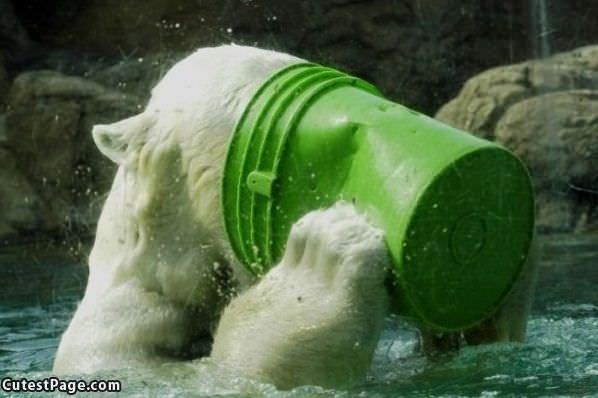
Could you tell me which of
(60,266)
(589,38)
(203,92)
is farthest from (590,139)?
(203,92)

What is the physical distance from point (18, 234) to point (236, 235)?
17.3 feet

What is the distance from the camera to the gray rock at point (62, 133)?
8.04 m

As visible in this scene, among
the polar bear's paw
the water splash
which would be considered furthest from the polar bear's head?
the water splash

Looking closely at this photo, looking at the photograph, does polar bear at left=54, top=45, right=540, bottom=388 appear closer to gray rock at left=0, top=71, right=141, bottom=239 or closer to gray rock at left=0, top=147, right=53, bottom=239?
gray rock at left=0, top=147, right=53, bottom=239

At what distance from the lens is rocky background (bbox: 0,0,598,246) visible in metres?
7.41

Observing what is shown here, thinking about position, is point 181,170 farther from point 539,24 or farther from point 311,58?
point 539,24

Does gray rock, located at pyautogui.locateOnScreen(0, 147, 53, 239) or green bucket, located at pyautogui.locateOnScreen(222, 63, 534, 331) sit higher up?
green bucket, located at pyautogui.locateOnScreen(222, 63, 534, 331)

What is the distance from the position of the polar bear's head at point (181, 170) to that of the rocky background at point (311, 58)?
14.7ft

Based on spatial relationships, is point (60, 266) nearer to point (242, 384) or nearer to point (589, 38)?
point (242, 384)

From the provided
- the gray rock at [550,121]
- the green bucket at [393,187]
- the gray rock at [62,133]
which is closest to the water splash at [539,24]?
the gray rock at [550,121]

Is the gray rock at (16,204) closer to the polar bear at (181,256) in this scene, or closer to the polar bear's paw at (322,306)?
the polar bear at (181,256)

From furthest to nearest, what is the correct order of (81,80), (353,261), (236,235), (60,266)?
(81,80) → (60,266) → (236,235) → (353,261)

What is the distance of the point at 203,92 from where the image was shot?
8.88 ft

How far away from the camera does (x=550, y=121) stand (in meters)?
7.33
